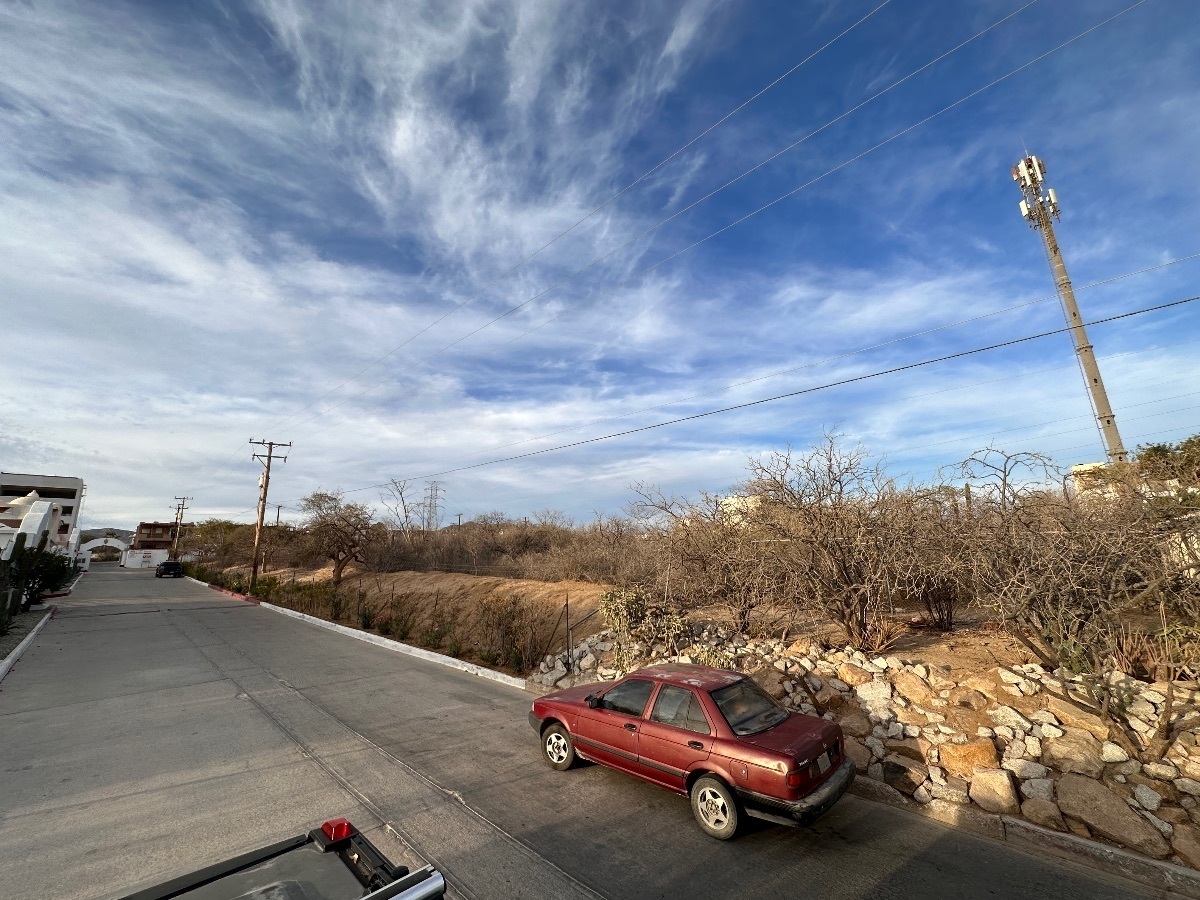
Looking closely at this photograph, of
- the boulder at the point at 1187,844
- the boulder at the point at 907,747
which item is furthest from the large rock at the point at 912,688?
the boulder at the point at 1187,844

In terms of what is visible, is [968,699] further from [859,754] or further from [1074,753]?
[859,754]

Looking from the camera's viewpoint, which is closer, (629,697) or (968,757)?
(968,757)

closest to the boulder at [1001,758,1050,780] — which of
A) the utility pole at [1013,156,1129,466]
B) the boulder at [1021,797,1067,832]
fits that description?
the boulder at [1021,797,1067,832]

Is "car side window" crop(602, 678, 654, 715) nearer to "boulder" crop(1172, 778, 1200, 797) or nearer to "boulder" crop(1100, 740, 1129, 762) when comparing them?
"boulder" crop(1100, 740, 1129, 762)

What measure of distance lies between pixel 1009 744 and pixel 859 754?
1.61m

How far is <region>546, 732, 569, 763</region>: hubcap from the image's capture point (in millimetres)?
6754

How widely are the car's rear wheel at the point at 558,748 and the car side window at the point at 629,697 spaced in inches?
30.0

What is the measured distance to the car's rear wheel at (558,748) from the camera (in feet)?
21.9

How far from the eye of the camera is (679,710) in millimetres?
5793

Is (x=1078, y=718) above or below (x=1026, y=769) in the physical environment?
above

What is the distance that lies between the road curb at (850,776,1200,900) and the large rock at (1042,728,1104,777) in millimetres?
887

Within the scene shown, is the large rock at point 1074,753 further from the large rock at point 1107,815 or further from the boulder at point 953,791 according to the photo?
the boulder at point 953,791

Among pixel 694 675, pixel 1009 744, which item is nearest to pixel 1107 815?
pixel 1009 744

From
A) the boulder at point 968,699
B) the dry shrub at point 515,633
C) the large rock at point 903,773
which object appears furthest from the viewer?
the dry shrub at point 515,633
